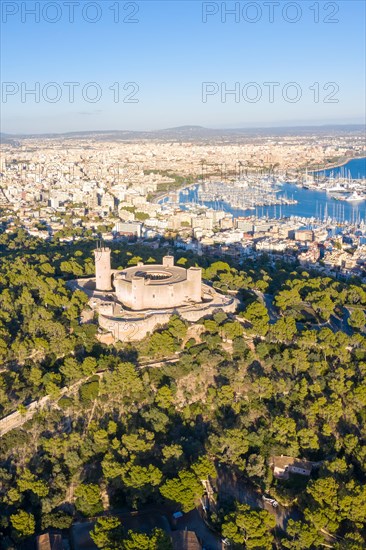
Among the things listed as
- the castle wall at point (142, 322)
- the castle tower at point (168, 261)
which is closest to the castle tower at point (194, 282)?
the castle wall at point (142, 322)

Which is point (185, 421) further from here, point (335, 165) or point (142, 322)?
point (335, 165)

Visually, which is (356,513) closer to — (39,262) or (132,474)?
(132,474)

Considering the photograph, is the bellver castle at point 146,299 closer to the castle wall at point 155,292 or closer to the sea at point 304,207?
the castle wall at point 155,292

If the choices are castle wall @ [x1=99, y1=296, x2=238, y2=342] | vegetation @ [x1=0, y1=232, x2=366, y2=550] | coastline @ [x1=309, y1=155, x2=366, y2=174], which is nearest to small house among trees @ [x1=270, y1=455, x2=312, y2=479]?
vegetation @ [x1=0, y1=232, x2=366, y2=550]

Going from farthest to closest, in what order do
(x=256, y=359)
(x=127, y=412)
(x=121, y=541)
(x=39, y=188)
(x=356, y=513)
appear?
(x=39, y=188) → (x=256, y=359) → (x=127, y=412) → (x=356, y=513) → (x=121, y=541)

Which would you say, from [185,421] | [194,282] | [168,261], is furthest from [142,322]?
[168,261]

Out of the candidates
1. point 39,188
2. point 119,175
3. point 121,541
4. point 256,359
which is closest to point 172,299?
point 256,359
